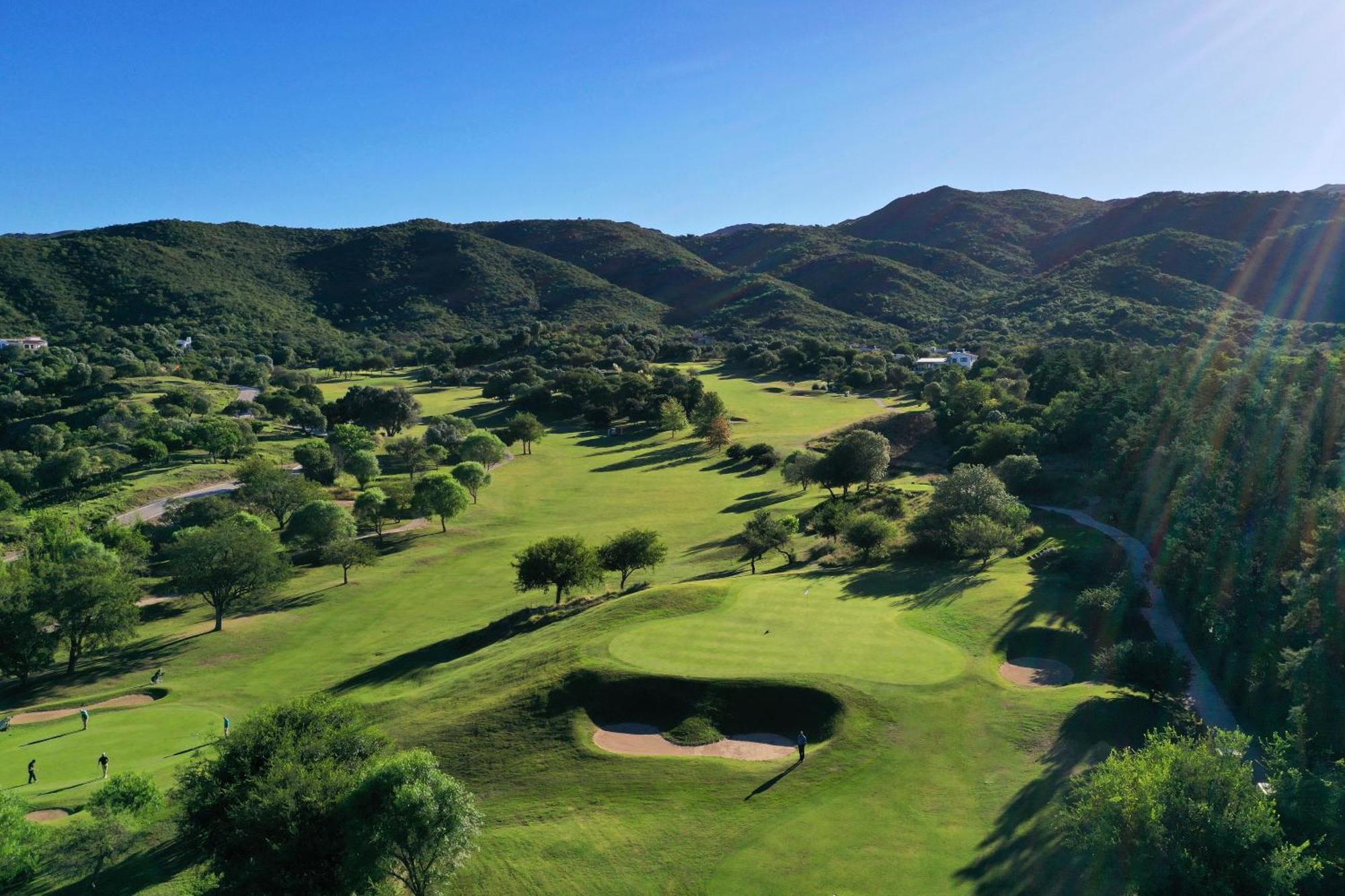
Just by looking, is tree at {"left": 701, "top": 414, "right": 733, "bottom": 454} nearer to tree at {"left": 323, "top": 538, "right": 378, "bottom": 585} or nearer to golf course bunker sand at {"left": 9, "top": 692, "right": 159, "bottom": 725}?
tree at {"left": 323, "top": 538, "right": 378, "bottom": 585}

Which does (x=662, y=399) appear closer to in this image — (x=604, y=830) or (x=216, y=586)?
(x=216, y=586)

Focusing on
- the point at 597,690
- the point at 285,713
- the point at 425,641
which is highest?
the point at 285,713

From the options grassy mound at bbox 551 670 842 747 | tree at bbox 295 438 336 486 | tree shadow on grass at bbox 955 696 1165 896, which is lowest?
tree shadow on grass at bbox 955 696 1165 896

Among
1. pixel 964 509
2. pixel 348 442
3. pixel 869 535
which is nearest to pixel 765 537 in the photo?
pixel 869 535

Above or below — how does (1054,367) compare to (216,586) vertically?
above

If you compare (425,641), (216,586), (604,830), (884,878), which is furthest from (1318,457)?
(216,586)

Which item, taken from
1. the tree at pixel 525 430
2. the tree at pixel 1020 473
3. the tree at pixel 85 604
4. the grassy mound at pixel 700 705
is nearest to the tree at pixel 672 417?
the tree at pixel 525 430

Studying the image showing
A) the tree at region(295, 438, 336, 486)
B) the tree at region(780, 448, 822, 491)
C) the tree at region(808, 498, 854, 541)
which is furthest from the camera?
the tree at region(295, 438, 336, 486)

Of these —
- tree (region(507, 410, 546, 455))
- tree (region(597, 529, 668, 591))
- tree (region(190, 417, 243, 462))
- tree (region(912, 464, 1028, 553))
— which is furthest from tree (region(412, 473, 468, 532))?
tree (region(912, 464, 1028, 553))
